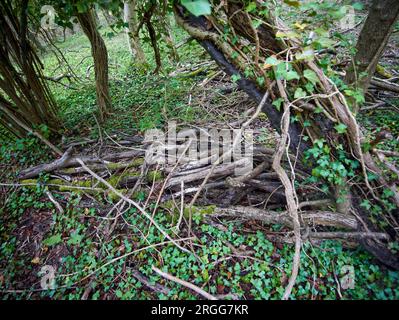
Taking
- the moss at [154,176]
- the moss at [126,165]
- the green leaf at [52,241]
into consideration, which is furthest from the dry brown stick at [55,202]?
the moss at [154,176]

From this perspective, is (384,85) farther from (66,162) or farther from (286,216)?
(66,162)

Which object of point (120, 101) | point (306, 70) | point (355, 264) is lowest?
point (355, 264)

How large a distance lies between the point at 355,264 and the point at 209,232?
1221mm

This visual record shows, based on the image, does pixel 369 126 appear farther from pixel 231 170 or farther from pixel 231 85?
pixel 231 85

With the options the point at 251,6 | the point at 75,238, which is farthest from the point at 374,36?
the point at 75,238

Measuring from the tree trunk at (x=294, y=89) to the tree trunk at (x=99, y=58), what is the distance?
189cm

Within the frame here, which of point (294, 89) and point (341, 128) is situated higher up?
point (294, 89)

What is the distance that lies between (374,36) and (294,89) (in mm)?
845

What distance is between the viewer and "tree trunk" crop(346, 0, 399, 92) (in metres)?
1.72

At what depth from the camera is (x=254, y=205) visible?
7.69 feet

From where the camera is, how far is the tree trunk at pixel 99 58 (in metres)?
3.15

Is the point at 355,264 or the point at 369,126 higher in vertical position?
the point at 369,126

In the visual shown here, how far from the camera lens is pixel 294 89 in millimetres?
1702
